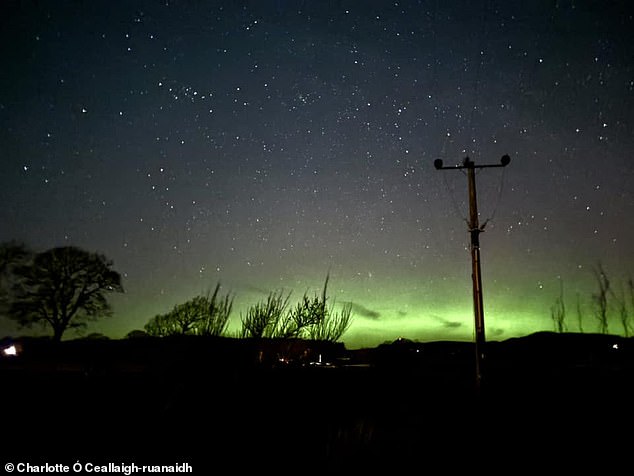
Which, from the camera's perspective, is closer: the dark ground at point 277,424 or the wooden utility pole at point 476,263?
the dark ground at point 277,424

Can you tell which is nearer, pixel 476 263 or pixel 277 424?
pixel 277 424

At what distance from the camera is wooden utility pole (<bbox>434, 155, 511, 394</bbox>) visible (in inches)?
508

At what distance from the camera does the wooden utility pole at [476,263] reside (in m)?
12.9

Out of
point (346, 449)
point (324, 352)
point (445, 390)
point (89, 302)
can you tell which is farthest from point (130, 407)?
point (89, 302)

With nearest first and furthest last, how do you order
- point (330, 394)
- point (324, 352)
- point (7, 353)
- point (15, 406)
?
1. point (15, 406)
2. point (330, 394)
3. point (7, 353)
4. point (324, 352)

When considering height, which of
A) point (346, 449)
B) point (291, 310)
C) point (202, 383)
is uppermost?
point (291, 310)

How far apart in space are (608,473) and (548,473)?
3.26 feet

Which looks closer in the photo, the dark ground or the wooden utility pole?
the dark ground

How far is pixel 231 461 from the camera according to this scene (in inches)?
253

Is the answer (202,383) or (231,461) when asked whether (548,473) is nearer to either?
(231,461)

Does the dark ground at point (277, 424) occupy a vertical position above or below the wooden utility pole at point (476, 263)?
below

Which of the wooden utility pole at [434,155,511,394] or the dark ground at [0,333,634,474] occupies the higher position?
the wooden utility pole at [434,155,511,394]

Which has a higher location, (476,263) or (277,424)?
(476,263)

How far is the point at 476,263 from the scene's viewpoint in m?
13.5
